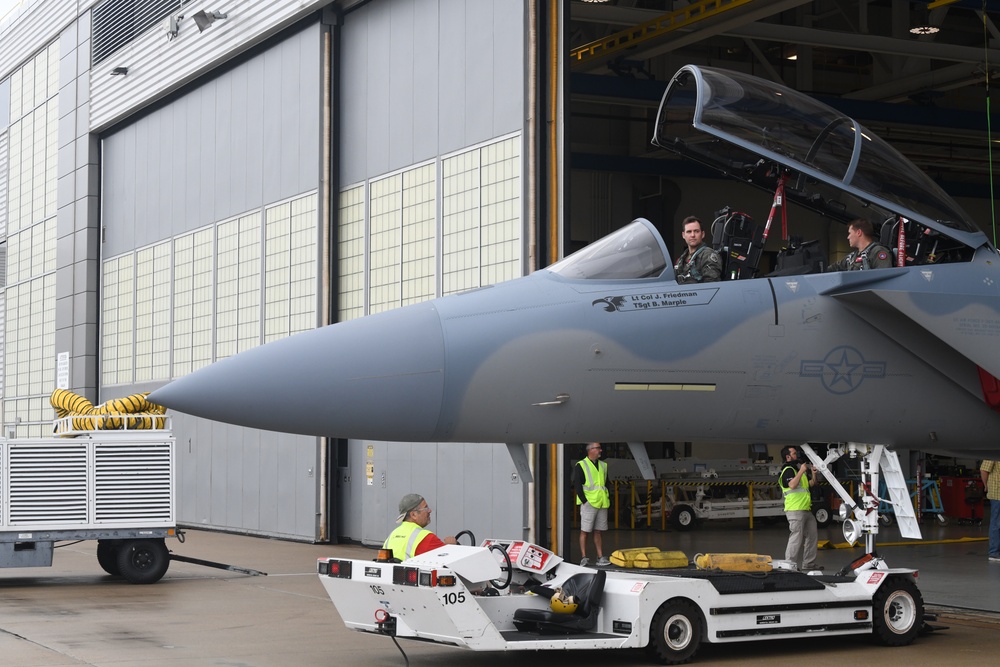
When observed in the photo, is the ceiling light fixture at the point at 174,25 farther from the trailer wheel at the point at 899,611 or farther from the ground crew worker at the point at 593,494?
the trailer wheel at the point at 899,611

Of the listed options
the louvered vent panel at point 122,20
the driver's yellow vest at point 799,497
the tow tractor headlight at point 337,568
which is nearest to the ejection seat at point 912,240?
the tow tractor headlight at point 337,568

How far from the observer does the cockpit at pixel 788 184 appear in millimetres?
8391

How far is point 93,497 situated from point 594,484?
20.0 feet

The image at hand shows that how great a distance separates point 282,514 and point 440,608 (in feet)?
42.5

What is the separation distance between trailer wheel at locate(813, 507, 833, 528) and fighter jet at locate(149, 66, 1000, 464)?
44.2 ft

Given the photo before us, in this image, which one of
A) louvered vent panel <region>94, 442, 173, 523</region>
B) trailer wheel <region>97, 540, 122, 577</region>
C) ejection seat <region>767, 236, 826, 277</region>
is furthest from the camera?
trailer wheel <region>97, 540, 122, 577</region>

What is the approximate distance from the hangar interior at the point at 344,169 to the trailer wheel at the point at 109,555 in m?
4.23

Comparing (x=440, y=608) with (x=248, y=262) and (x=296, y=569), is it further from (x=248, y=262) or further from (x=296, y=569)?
(x=248, y=262)

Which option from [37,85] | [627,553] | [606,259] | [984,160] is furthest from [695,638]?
[37,85]

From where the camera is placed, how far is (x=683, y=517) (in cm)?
2266

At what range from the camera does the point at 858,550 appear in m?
19.1

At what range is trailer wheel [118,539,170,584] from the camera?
14.4 m

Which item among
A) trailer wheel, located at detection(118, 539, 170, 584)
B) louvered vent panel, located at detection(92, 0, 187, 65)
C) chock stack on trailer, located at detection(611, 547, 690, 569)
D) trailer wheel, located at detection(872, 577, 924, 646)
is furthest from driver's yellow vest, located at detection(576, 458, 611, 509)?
louvered vent panel, located at detection(92, 0, 187, 65)

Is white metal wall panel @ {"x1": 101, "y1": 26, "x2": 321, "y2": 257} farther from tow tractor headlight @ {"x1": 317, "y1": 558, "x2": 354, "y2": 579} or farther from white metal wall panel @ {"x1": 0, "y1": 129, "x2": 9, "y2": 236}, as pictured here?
tow tractor headlight @ {"x1": 317, "y1": 558, "x2": 354, "y2": 579}
